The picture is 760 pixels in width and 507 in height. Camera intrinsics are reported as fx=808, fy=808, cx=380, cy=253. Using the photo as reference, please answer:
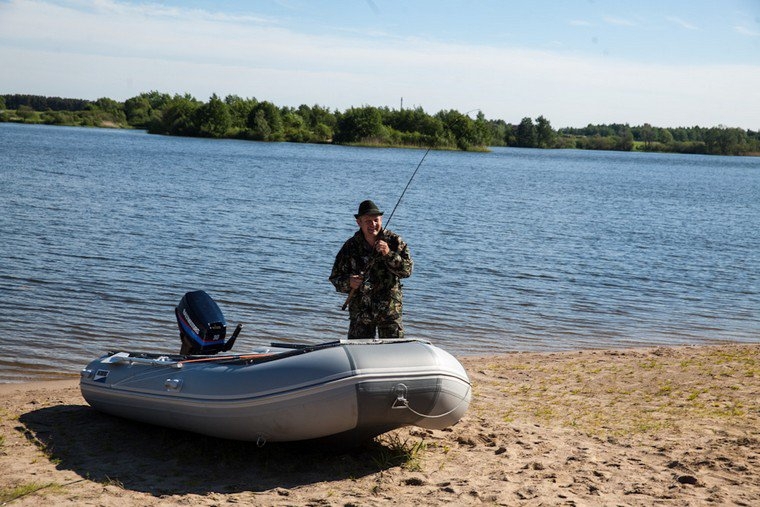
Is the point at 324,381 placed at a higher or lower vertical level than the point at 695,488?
higher

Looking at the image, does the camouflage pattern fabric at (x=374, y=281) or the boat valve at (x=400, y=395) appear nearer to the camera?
the boat valve at (x=400, y=395)

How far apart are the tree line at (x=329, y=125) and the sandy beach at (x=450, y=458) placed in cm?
6277

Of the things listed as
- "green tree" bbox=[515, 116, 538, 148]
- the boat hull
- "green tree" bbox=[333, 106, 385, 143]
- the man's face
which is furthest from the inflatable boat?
"green tree" bbox=[515, 116, 538, 148]

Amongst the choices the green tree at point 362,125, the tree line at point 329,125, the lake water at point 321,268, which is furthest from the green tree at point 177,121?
the lake water at point 321,268

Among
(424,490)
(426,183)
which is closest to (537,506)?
(424,490)

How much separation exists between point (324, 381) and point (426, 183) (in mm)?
38920

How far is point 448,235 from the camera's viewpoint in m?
21.5

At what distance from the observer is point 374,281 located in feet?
19.3

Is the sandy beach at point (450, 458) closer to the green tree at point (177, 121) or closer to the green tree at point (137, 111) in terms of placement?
the green tree at point (177, 121)

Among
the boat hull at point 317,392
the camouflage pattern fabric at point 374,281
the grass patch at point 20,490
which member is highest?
the camouflage pattern fabric at point 374,281

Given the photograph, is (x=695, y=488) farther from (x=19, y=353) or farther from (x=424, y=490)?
(x=19, y=353)

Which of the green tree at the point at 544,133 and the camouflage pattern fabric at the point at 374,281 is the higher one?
the green tree at the point at 544,133

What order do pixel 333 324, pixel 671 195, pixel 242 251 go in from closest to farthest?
pixel 333 324 < pixel 242 251 < pixel 671 195

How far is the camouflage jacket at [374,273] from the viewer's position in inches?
228
